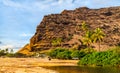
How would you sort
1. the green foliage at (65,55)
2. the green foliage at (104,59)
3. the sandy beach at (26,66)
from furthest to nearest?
the green foliage at (65,55), the green foliage at (104,59), the sandy beach at (26,66)

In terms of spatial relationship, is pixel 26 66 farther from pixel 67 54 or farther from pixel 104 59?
pixel 67 54

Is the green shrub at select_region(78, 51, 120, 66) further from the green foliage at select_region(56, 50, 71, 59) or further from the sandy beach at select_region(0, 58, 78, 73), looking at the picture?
the green foliage at select_region(56, 50, 71, 59)

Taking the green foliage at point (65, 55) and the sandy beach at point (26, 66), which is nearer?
the sandy beach at point (26, 66)

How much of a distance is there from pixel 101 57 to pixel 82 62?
5828 millimetres

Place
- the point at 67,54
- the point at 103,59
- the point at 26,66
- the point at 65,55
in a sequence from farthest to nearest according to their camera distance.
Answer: the point at 67,54, the point at 65,55, the point at 103,59, the point at 26,66

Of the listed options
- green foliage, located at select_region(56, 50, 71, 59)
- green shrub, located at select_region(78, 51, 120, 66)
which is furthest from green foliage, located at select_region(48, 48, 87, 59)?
green shrub, located at select_region(78, 51, 120, 66)

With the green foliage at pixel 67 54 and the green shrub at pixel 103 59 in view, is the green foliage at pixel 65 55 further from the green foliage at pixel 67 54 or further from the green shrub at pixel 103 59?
the green shrub at pixel 103 59

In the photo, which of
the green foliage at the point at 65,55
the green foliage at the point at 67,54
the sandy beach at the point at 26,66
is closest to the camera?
the sandy beach at the point at 26,66

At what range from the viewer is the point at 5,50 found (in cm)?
19112

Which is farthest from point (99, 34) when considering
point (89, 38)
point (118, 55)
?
point (118, 55)

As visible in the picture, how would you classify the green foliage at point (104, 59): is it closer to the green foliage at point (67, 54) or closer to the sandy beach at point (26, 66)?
the sandy beach at point (26, 66)

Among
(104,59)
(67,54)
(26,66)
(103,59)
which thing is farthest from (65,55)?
(26,66)

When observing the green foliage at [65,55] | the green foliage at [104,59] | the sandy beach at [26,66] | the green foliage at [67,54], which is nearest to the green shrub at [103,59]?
the green foliage at [104,59]

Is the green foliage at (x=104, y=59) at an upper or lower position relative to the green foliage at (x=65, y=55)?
upper
